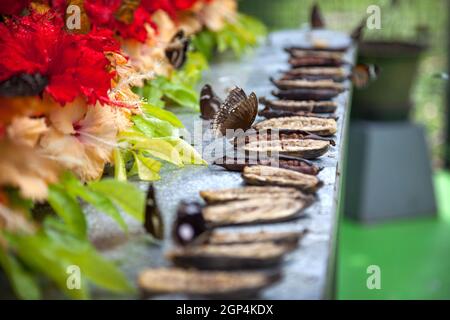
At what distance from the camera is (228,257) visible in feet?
3.17

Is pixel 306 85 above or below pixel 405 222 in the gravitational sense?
above

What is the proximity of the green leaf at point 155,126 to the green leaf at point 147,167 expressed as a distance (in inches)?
6.5

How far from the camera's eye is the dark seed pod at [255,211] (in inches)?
43.7

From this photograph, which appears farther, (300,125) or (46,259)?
(300,125)

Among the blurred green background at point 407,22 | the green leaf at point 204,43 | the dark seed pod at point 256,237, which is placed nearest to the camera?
the dark seed pod at point 256,237

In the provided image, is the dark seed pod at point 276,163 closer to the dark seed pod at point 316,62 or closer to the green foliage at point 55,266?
the green foliage at point 55,266

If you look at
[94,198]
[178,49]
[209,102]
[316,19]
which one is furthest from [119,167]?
[316,19]

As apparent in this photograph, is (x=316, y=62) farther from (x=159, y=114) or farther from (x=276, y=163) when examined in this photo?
(x=276, y=163)

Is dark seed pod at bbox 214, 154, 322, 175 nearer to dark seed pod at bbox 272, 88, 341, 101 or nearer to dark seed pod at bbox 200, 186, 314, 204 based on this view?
dark seed pod at bbox 200, 186, 314, 204

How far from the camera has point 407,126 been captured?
4266mm

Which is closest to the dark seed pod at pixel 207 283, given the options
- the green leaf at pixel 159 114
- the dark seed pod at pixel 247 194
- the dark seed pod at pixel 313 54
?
the dark seed pod at pixel 247 194

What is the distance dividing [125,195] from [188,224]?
0.15 m
